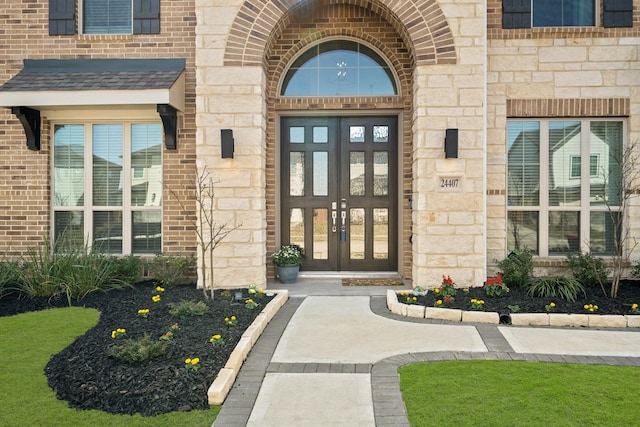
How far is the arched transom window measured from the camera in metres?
7.40

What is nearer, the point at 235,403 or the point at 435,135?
the point at 235,403

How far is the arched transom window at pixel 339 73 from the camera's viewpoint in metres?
7.40

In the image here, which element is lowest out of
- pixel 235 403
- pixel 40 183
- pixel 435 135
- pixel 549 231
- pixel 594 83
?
pixel 235 403

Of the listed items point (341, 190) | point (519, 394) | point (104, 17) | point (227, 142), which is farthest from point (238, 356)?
point (104, 17)

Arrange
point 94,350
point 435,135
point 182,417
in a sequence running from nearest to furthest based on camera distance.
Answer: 1. point 182,417
2. point 94,350
3. point 435,135

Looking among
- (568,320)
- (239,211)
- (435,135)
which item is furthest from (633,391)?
(239,211)

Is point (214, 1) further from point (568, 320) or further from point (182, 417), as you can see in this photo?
point (568, 320)

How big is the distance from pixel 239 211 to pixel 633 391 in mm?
4719

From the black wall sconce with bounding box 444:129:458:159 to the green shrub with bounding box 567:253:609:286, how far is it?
2.40 meters

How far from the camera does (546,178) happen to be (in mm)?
6996

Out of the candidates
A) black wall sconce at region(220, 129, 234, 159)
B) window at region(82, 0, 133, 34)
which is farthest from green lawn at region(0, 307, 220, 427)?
window at region(82, 0, 133, 34)

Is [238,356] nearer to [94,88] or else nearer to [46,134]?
[94,88]

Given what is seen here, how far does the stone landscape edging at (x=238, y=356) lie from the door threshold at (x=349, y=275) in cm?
184

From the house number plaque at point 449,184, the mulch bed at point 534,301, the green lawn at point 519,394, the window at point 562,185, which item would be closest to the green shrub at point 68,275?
the mulch bed at point 534,301
